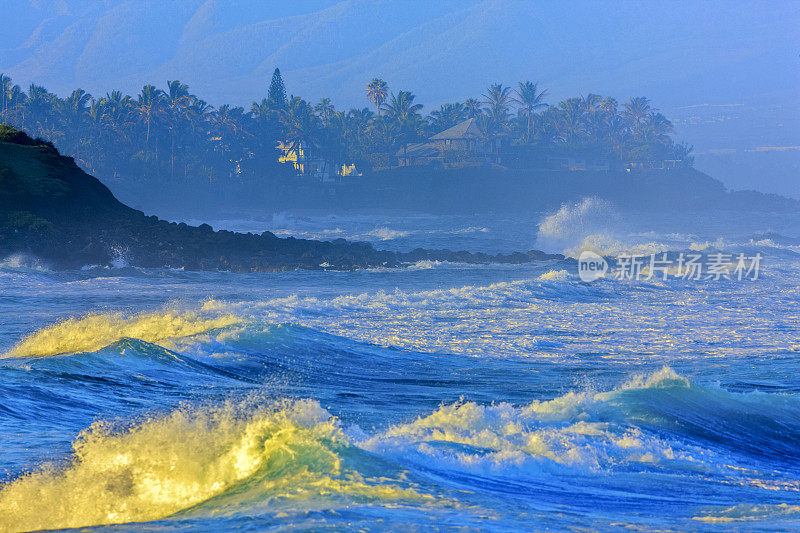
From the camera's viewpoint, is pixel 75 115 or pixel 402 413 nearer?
pixel 402 413

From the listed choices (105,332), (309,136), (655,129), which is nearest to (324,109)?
(309,136)

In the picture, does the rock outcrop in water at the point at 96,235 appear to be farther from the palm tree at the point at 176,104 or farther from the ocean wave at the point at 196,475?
the palm tree at the point at 176,104

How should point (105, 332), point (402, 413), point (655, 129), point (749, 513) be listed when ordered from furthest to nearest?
point (655, 129) < point (105, 332) < point (402, 413) < point (749, 513)

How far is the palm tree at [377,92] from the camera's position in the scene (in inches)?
4208

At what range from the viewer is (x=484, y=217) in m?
90.0

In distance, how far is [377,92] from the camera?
10719 cm

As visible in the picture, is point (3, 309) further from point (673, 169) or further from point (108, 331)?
point (673, 169)

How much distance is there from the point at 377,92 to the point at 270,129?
1902cm

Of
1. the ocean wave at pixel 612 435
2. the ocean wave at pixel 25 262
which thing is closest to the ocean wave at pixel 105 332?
the ocean wave at pixel 612 435

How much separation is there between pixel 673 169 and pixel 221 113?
201ft

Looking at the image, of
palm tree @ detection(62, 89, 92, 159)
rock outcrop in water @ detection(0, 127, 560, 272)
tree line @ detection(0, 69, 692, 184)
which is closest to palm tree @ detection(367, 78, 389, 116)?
tree line @ detection(0, 69, 692, 184)

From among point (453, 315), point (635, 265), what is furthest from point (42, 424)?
point (635, 265)

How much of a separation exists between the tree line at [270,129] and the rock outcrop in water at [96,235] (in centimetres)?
5170

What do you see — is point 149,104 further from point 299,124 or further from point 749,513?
point 749,513
